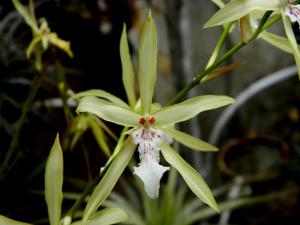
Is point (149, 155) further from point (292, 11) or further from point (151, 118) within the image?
point (292, 11)

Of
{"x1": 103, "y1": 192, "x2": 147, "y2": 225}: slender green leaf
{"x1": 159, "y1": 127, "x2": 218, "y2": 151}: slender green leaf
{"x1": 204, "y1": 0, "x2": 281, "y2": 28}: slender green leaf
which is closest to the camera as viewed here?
{"x1": 204, "y1": 0, "x2": 281, "y2": 28}: slender green leaf

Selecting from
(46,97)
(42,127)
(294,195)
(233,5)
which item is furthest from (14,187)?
(294,195)

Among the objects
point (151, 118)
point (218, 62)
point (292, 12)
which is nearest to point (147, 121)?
point (151, 118)

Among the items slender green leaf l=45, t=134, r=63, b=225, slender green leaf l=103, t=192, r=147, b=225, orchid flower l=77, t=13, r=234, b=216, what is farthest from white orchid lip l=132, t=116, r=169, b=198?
slender green leaf l=103, t=192, r=147, b=225

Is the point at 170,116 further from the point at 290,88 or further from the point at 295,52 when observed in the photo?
the point at 290,88

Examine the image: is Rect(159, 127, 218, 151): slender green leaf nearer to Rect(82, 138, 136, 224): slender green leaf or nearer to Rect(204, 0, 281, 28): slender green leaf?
Rect(82, 138, 136, 224): slender green leaf

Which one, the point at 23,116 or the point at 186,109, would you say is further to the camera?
the point at 23,116

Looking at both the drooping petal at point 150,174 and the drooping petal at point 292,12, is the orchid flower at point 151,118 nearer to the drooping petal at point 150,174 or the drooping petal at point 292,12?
the drooping petal at point 150,174
